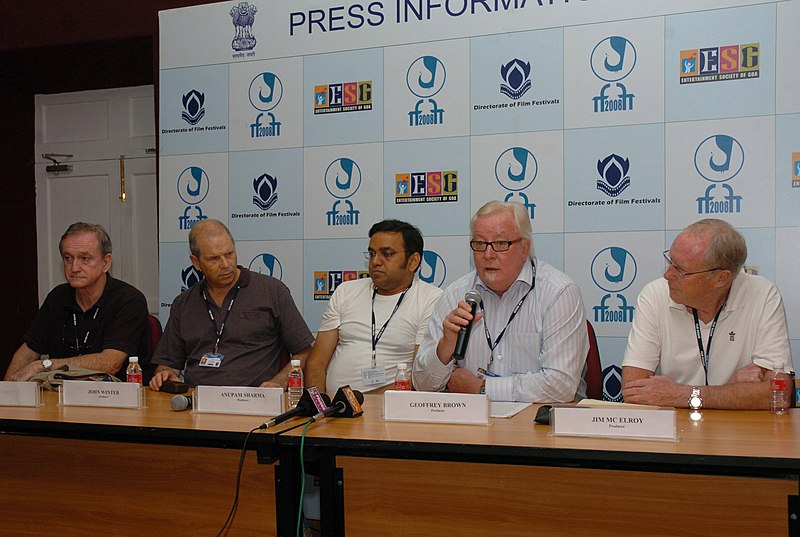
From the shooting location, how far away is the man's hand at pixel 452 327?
243 centimetres

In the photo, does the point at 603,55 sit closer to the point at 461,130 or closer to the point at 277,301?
the point at 461,130

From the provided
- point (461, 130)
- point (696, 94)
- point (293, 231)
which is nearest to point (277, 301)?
point (293, 231)

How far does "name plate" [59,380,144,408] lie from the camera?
95.4 inches

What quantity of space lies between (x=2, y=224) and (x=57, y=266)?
1.55 feet

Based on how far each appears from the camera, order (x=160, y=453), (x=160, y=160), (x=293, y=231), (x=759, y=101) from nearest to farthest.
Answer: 1. (x=160, y=453)
2. (x=759, y=101)
3. (x=293, y=231)
4. (x=160, y=160)

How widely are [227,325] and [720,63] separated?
8.05 feet

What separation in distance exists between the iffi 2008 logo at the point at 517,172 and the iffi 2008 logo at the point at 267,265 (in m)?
1.28

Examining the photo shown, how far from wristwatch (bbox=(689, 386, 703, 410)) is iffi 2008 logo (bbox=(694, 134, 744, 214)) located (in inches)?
53.9

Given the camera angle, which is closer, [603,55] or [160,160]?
[603,55]

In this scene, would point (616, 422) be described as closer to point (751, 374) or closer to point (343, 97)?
point (751, 374)

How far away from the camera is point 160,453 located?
2160 mm

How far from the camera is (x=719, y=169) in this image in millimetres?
3373

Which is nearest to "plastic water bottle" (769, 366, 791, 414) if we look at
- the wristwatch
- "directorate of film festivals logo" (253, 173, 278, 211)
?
the wristwatch

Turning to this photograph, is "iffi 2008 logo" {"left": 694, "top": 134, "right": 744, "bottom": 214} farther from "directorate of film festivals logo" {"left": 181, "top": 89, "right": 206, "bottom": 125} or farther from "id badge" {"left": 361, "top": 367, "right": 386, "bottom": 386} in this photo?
"directorate of film festivals logo" {"left": 181, "top": 89, "right": 206, "bottom": 125}
